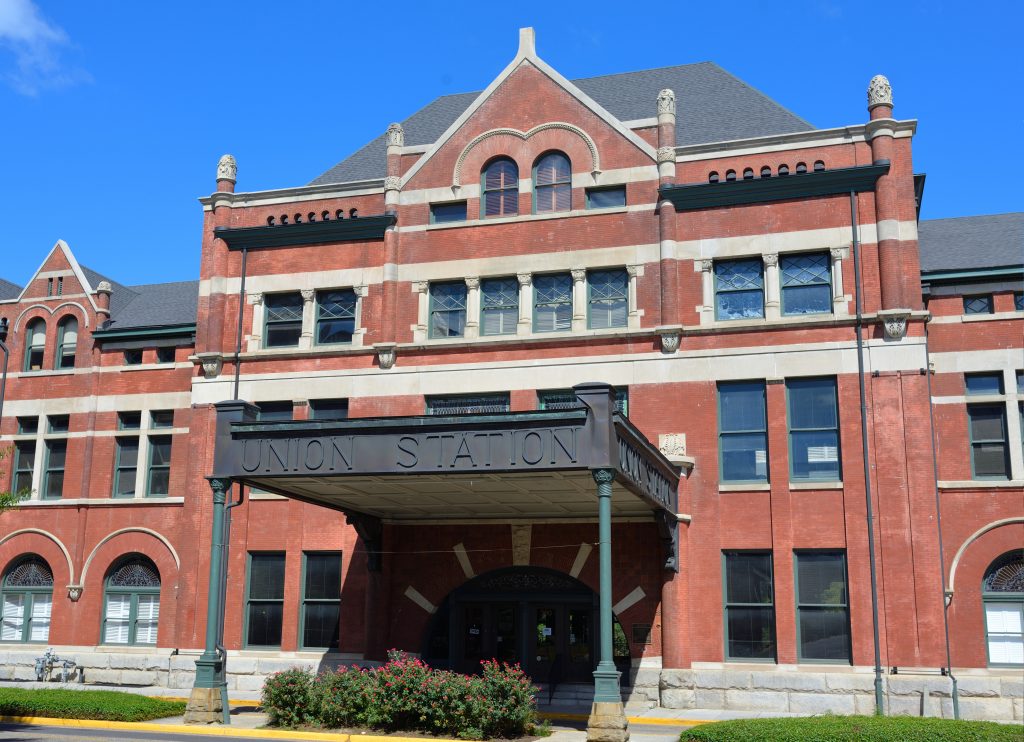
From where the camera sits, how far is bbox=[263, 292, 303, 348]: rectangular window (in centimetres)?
2955

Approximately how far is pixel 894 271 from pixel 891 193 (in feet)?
6.47

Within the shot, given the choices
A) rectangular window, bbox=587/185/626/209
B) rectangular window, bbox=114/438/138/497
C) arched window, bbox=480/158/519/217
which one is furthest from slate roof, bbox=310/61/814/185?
rectangular window, bbox=114/438/138/497

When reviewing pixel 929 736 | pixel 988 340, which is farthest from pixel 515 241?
pixel 929 736

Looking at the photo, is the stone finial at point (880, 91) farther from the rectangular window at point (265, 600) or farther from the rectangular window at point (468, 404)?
the rectangular window at point (265, 600)

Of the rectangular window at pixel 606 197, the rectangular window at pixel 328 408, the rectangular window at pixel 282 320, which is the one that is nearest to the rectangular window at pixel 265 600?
the rectangular window at pixel 328 408

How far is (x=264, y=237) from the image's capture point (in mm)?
29891

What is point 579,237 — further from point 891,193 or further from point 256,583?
point 256,583

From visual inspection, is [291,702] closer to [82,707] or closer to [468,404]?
[82,707]

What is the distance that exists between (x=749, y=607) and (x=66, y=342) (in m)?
22.9

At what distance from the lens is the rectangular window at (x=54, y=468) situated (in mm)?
32656

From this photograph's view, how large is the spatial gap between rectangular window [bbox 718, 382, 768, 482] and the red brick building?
6 cm

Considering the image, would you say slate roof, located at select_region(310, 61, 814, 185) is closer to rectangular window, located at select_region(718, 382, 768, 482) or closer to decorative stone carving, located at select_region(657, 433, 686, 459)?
rectangular window, located at select_region(718, 382, 768, 482)

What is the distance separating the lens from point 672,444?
25.6 meters

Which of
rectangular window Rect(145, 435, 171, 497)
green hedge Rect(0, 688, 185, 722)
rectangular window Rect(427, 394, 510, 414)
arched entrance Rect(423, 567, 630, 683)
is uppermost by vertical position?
rectangular window Rect(427, 394, 510, 414)
